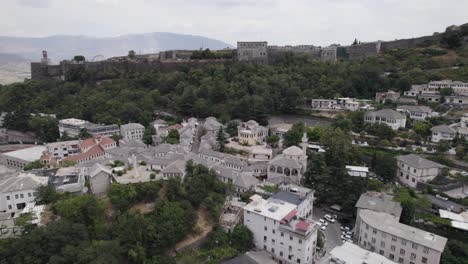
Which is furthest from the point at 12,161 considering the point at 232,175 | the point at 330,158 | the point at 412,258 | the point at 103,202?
the point at 412,258

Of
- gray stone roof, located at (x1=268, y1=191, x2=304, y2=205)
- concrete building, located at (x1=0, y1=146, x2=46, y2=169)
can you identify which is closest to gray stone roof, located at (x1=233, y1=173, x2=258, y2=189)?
gray stone roof, located at (x1=268, y1=191, x2=304, y2=205)

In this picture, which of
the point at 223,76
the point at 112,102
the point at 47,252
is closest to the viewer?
the point at 47,252

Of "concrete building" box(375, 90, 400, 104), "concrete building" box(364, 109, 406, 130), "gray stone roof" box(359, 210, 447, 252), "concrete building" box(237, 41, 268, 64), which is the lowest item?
"gray stone roof" box(359, 210, 447, 252)

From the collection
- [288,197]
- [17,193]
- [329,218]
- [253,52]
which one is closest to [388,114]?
[329,218]

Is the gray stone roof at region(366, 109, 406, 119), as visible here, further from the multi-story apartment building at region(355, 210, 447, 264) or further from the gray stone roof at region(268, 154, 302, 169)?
the multi-story apartment building at region(355, 210, 447, 264)

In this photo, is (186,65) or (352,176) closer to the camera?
(352,176)

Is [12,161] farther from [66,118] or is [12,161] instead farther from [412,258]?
[412,258]
